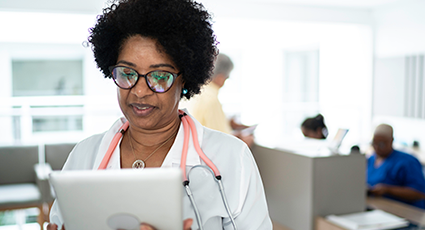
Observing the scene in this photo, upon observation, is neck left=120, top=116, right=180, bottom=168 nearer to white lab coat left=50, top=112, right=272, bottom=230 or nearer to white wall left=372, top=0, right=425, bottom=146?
white lab coat left=50, top=112, right=272, bottom=230

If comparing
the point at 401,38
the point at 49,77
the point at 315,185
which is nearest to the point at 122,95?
the point at 315,185

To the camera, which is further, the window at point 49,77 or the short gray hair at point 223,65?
the window at point 49,77

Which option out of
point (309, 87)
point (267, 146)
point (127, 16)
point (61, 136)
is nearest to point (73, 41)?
point (61, 136)

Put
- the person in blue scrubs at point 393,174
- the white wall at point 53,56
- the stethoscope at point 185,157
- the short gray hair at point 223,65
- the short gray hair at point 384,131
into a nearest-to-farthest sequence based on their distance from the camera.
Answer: the stethoscope at point 185,157, the short gray hair at point 223,65, the person in blue scrubs at point 393,174, the short gray hair at point 384,131, the white wall at point 53,56

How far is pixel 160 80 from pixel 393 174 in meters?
2.43

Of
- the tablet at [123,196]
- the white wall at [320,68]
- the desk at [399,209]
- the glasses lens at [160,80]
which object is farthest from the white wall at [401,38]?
the tablet at [123,196]

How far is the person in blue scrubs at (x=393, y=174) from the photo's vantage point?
8.75 ft

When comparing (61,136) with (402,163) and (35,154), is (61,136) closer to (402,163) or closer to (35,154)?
(35,154)

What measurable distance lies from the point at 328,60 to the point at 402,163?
4.33 metres

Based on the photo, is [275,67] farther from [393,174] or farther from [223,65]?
[223,65]

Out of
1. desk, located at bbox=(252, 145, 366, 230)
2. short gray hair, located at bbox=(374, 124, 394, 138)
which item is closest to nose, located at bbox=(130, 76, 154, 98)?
desk, located at bbox=(252, 145, 366, 230)

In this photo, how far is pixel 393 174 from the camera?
2852 mm

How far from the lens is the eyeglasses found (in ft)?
3.28

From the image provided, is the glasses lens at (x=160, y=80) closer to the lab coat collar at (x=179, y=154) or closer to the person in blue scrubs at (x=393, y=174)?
the lab coat collar at (x=179, y=154)
